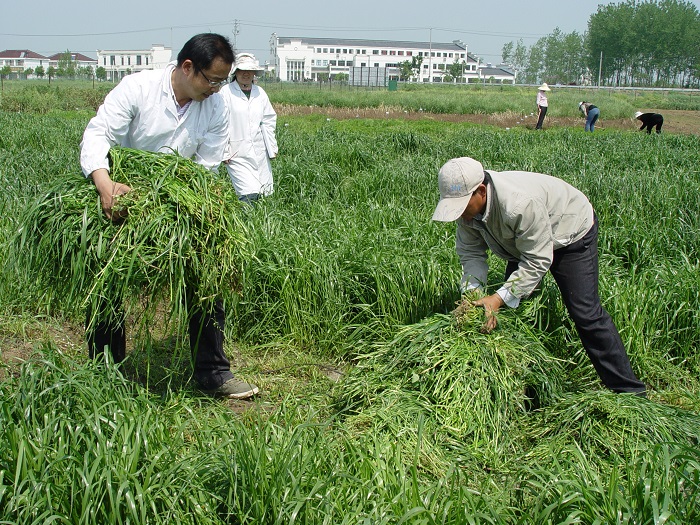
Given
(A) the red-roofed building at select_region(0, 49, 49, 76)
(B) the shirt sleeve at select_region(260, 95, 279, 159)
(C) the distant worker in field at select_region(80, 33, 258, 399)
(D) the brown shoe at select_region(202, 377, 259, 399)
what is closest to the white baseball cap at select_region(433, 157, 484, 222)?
(C) the distant worker in field at select_region(80, 33, 258, 399)

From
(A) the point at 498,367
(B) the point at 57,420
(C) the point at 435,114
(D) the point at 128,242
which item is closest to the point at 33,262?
(D) the point at 128,242

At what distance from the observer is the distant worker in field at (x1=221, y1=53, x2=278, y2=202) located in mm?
5371

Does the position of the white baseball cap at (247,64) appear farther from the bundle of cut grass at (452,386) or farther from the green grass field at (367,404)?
the bundle of cut grass at (452,386)

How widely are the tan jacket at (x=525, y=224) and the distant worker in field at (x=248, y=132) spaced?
8.17 ft

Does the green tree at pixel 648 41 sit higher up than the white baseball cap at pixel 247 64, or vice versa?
the green tree at pixel 648 41

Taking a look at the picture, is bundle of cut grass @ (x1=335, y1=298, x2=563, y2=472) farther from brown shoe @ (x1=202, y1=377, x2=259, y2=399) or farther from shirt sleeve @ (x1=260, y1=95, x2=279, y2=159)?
shirt sleeve @ (x1=260, y1=95, x2=279, y2=159)

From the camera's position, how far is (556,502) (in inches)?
84.8

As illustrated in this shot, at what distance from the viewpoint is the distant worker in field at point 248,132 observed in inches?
211

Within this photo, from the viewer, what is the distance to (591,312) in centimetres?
329

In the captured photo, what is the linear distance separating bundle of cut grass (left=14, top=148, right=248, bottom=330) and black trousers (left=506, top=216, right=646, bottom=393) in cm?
160

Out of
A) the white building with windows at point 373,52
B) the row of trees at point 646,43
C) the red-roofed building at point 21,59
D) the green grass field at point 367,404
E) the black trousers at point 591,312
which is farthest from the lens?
→ the red-roofed building at point 21,59

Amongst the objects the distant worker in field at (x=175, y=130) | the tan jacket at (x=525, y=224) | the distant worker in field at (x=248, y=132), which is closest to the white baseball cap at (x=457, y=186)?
the tan jacket at (x=525, y=224)

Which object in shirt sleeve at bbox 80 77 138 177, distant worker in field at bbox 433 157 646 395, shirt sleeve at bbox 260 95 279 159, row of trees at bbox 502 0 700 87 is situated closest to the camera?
shirt sleeve at bbox 80 77 138 177

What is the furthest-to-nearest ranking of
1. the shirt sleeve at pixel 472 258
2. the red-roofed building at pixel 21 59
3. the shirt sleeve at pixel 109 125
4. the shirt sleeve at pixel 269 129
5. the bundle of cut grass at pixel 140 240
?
the red-roofed building at pixel 21 59
the shirt sleeve at pixel 269 129
the shirt sleeve at pixel 472 258
the shirt sleeve at pixel 109 125
the bundle of cut grass at pixel 140 240
